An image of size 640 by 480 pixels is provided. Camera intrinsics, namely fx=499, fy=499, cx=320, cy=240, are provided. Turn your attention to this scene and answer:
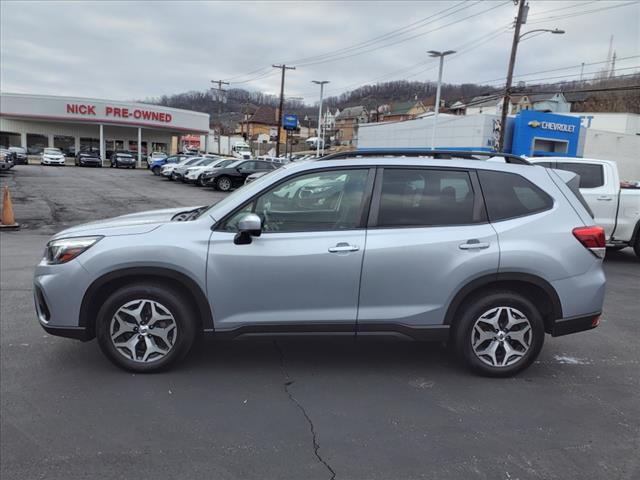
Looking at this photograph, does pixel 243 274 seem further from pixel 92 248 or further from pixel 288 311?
pixel 92 248

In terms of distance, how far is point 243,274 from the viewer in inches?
150

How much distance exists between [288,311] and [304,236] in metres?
0.60

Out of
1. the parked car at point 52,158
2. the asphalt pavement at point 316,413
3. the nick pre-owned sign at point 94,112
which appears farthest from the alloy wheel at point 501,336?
the nick pre-owned sign at point 94,112

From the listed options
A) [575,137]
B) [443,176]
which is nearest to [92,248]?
[443,176]

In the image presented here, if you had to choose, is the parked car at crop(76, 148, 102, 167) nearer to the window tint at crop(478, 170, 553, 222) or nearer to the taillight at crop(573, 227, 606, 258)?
the window tint at crop(478, 170, 553, 222)

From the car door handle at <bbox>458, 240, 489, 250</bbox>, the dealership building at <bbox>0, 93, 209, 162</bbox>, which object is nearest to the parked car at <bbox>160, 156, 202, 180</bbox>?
the dealership building at <bbox>0, 93, 209, 162</bbox>

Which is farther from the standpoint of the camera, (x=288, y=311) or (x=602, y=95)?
(x=602, y=95)

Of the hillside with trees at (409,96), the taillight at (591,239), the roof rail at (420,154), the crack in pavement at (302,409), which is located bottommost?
the crack in pavement at (302,409)

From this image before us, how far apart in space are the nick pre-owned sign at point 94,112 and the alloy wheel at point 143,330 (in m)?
50.5

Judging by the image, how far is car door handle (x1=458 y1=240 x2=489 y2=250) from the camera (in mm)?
3930

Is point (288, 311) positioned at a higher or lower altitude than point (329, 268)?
lower

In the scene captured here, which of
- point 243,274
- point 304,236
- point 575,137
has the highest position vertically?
point 575,137

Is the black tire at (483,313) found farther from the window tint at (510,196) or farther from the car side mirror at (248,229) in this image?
the car side mirror at (248,229)

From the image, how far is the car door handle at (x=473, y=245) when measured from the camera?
12.9ft
